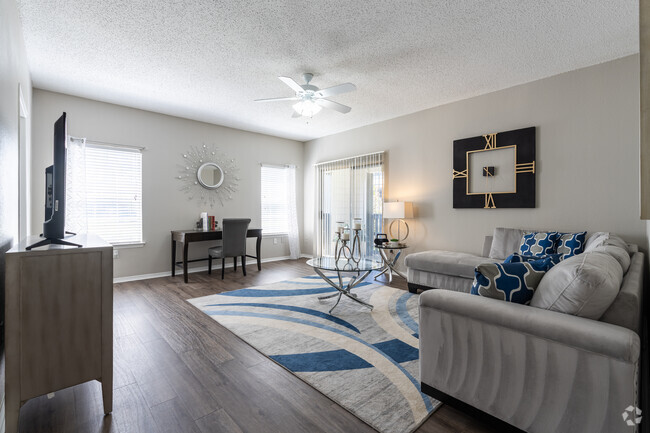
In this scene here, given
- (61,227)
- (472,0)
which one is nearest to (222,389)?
(61,227)

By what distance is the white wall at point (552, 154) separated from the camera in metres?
3.17

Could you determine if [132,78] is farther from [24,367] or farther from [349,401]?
[349,401]

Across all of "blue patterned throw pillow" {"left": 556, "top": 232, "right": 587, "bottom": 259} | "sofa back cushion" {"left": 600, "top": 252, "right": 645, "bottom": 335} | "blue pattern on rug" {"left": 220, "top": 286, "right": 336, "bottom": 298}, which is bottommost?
"blue pattern on rug" {"left": 220, "top": 286, "right": 336, "bottom": 298}

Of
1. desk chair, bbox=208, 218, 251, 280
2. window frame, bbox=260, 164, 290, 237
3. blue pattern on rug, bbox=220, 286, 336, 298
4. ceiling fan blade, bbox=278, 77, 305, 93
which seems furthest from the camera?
window frame, bbox=260, 164, 290, 237

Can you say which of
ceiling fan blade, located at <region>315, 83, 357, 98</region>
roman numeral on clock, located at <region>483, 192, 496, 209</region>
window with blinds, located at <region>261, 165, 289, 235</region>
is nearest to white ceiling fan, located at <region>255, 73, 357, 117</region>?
ceiling fan blade, located at <region>315, 83, 357, 98</region>

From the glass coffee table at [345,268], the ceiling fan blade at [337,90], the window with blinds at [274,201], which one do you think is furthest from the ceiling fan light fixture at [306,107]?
the window with blinds at [274,201]

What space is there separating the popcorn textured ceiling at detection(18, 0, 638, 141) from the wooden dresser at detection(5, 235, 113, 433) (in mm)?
2016

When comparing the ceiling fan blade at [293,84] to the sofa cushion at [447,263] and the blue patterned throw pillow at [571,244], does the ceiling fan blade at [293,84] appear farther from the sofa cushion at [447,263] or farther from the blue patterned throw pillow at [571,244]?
the blue patterned throw pillow at [571,244]

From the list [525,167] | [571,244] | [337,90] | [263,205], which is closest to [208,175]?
[263,205]

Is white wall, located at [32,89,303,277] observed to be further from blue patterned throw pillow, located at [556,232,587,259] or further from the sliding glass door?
blue patterned throw pillow, located at [556,232,587,259]

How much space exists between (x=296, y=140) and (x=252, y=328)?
4.92m

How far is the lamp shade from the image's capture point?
4648 millimetres

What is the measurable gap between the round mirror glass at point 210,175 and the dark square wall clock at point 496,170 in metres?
3.98

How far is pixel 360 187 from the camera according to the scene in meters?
5.76
